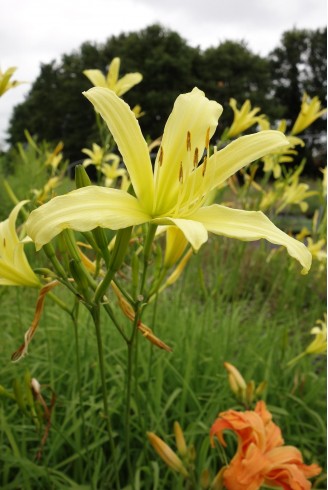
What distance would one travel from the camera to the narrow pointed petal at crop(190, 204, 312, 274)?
598 millimetres

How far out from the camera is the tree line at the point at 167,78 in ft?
75.0

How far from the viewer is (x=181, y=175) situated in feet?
2.11

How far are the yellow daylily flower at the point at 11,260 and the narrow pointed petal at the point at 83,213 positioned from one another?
23cm

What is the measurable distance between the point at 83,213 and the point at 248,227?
20cm

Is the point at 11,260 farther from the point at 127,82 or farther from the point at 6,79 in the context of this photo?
the point at 127,82

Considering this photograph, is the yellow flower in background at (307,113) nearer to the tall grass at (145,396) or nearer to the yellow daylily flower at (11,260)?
the tall grass at (145,396)

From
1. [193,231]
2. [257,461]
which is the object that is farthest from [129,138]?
[257,461]

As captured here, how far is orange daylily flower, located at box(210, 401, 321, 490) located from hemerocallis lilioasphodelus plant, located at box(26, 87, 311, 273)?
42 centimetres

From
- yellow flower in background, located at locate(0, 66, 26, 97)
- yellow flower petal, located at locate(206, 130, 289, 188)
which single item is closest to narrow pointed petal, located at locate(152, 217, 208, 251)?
yellow flower petal, located at locate(206, 130, 289, 188)

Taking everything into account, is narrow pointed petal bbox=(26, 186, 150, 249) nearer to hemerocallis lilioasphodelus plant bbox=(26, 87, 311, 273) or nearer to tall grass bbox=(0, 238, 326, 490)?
hemerocallis lilioasphodelus plant bbox=(26, 87, 311, 273)

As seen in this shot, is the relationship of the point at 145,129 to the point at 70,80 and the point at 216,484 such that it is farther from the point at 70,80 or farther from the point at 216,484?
the point at 216,484

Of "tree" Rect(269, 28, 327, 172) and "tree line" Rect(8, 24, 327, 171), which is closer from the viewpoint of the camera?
"tree line" Rect(8, 24, 327, 171)

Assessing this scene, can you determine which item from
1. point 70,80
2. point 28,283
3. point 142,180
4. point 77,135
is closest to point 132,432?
point 28,283

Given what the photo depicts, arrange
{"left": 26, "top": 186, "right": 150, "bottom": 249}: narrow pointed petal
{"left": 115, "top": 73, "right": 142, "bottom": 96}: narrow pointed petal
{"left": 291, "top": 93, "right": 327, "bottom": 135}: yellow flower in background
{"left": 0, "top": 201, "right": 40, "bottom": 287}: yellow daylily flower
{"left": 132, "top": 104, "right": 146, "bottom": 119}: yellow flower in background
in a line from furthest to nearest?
{"left": 291, "top": 93, "right": 327, "bottom": 135}: yellow flower in background → {"left": 115, "top": 73, "right": 142, "bottom": 96}: narrow pointed petal → {"left": 132, "top": 104, "right": 146, "bottom": 119}: yellow flower in background → {"left": 0, "top": 201, "right": 40, "bottom": 287}: yellow daylily flower → {"left": 26, "top": 186, "right": 150, "bottom": 249}: narrow pointed petal
